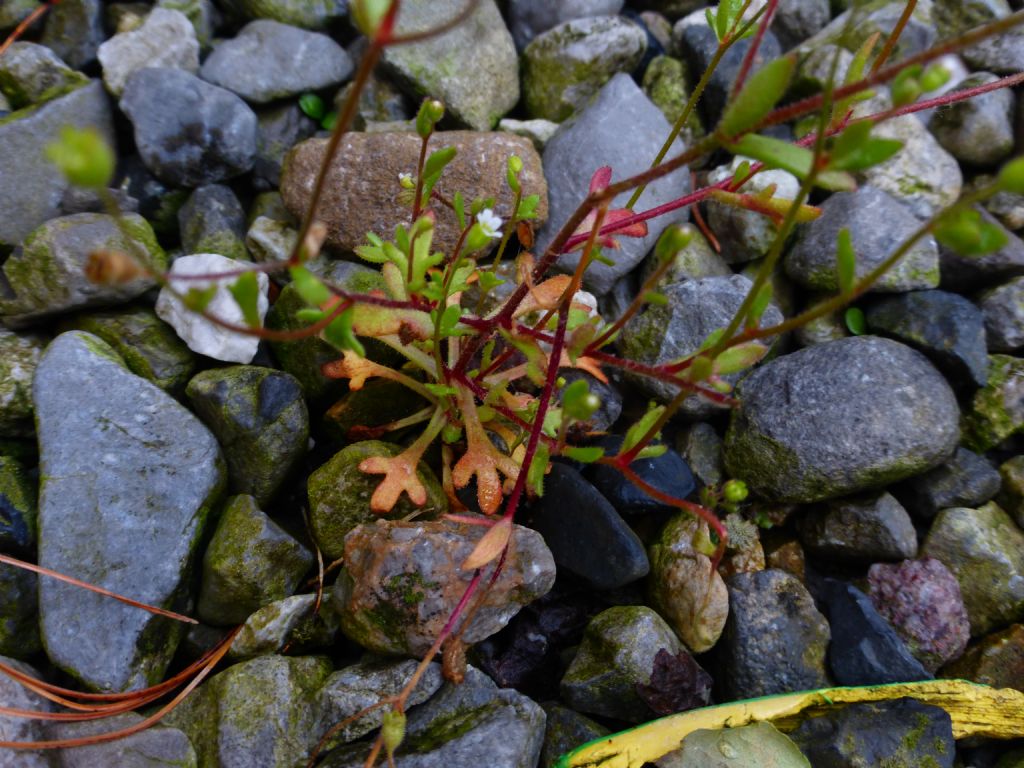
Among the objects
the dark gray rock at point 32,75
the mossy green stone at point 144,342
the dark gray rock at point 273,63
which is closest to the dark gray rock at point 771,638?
the mossy green stone at point 144,342

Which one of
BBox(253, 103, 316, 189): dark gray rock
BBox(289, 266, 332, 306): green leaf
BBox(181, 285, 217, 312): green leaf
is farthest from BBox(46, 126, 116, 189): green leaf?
BBox(253, 103, 316, 189): dark gray rock

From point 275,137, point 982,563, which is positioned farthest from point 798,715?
point 275,137

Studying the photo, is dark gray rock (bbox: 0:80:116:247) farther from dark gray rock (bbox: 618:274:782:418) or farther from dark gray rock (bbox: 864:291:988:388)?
dark gray rock (bbox: 864:291:988:388)

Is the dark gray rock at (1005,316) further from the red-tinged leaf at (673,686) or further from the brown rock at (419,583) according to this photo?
the brown rock at (419,583)

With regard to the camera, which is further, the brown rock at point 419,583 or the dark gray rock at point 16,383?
the dark gray rock at point 16,383

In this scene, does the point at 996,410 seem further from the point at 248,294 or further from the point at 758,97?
the point at 248,294
